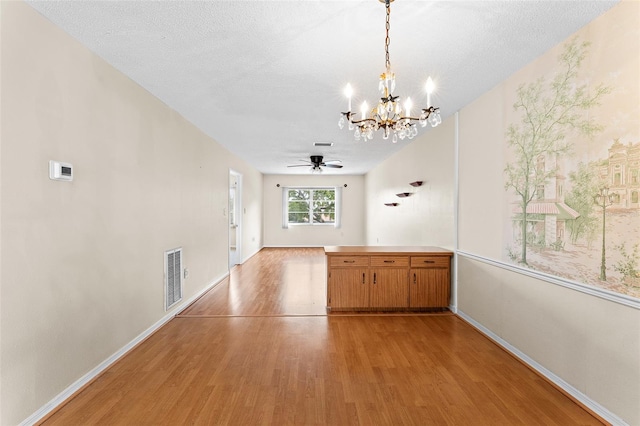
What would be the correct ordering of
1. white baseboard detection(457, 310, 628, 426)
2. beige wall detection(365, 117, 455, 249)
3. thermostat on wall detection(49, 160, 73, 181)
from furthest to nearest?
beige wall detection(365, 117, 455, 249) < thermostat on wall detection(49, 160, 73, 181) < white baseboard detection(457, 310, 628, 426)

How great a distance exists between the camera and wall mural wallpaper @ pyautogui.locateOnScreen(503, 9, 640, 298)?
5.97 feet

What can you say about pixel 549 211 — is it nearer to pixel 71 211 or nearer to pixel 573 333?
pixel 573 333

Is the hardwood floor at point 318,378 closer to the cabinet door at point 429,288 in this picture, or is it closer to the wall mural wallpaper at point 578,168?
the cabinet door at point 429,288

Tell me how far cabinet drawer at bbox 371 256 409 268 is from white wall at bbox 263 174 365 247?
251 inches

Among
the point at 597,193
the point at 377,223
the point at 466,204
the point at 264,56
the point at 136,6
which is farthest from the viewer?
the point at 377,223

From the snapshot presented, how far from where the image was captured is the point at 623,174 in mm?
1842

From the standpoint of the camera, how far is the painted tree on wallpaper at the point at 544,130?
214 cm

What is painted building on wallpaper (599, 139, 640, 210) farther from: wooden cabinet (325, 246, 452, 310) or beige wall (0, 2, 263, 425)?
beige wall (0, 2, 263, 425)

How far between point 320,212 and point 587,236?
8626mm

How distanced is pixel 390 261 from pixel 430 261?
516 millimetres

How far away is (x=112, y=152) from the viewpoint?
2.65 m

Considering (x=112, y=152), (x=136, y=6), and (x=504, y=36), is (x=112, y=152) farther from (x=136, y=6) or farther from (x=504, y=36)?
(x=504, y=36)

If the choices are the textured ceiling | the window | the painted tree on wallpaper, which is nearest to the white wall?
the window

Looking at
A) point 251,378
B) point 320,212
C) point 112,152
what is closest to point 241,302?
point 251,378
